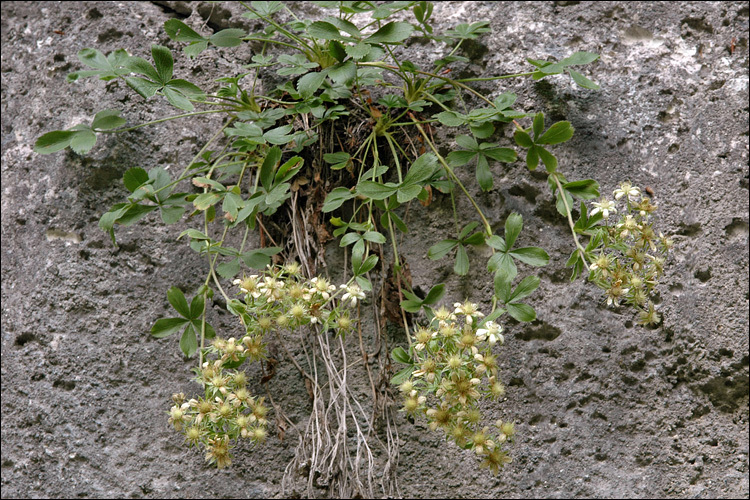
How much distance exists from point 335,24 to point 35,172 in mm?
723

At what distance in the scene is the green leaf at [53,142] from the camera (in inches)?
41.9

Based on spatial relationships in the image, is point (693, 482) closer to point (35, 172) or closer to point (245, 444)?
point (245, 444)

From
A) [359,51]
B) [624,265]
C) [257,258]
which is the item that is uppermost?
[359,51]

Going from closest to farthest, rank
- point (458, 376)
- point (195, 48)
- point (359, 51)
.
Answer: point (458, 376)
point (359, 51)
point (195, 48)

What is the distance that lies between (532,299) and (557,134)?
0.33m

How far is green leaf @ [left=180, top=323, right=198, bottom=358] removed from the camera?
977 millimetres

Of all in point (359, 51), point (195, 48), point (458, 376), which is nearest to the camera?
point (458, 376)

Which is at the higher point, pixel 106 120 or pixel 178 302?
pixel 106 120

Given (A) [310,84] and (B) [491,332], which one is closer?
(B) [491,332]

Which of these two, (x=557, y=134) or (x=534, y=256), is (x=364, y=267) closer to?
(x=534, y=256)

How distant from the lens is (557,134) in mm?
955

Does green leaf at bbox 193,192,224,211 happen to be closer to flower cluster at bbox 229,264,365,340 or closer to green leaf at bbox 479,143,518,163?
flower cluster at bbox 229,264,365,340

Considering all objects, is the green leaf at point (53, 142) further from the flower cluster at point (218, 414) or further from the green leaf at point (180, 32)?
the flower cluster at point (218, 414)

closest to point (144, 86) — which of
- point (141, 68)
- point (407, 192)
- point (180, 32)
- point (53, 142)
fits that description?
point (141, 68)
